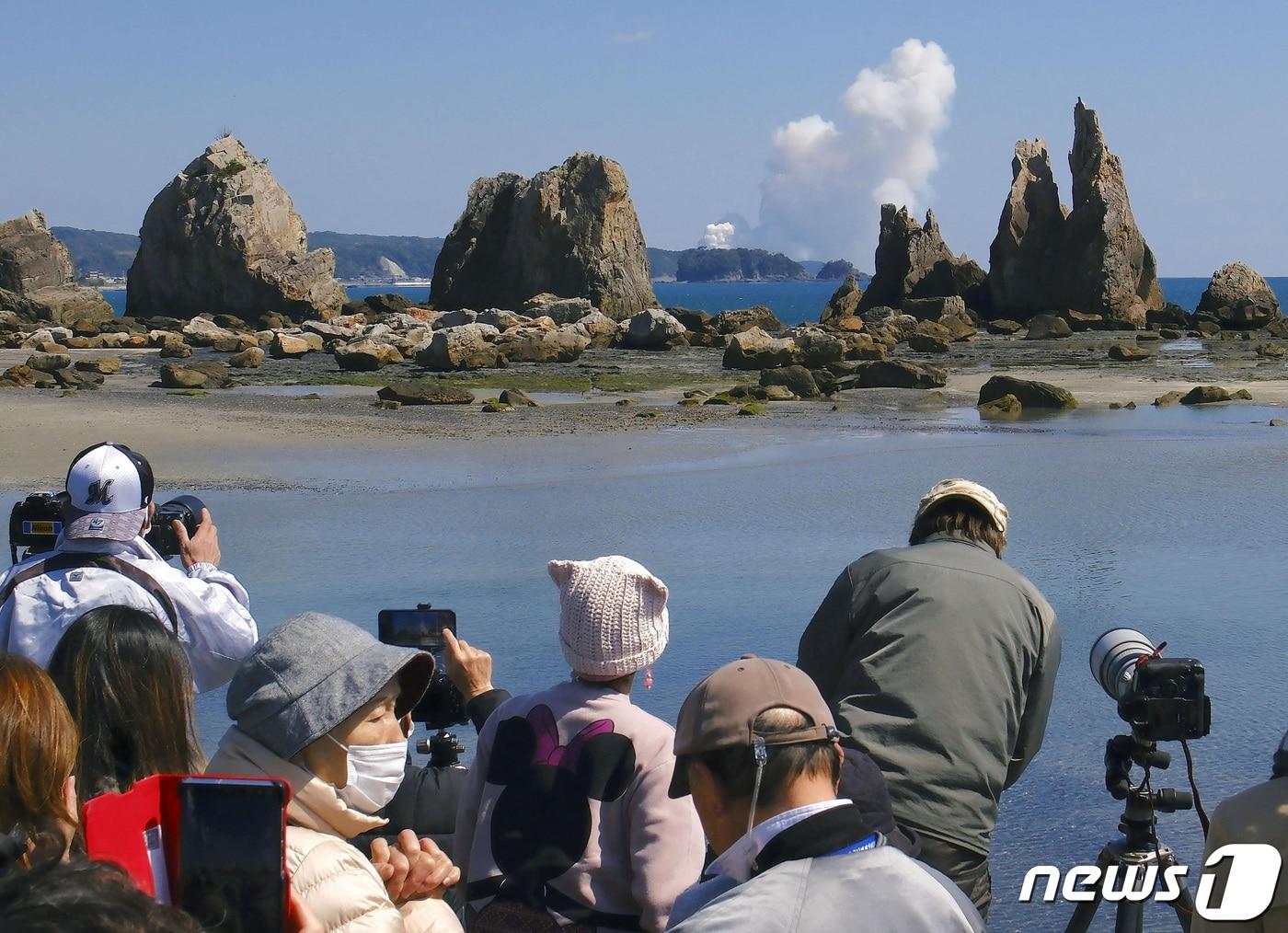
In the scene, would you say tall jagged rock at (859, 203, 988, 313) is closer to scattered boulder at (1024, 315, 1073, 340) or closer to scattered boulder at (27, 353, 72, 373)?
scattered boulder at (1024, 315, 1073, 340)

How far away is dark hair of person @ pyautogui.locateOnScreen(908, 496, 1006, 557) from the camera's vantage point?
3.84m

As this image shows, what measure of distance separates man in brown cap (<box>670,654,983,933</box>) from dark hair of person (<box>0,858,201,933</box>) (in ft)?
2.93

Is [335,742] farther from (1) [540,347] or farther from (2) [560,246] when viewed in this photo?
(2) [560,246]

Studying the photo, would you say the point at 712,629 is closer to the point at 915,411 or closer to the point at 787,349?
the point at 915,411

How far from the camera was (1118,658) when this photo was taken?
3779 mm

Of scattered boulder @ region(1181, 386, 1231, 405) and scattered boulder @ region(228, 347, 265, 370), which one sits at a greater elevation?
scattered boulder @ region(1181, 386, 1231, 405)

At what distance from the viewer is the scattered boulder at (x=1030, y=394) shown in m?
26.0

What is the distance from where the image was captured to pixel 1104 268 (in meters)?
66.9

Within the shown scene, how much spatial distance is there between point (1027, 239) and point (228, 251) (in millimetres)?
37734

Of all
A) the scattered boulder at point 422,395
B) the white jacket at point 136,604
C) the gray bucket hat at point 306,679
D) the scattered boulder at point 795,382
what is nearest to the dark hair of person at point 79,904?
the gray bucket hat at point 306,679

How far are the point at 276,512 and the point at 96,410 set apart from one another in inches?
489

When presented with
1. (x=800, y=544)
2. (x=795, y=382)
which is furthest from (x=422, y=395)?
(x=800, y=544)

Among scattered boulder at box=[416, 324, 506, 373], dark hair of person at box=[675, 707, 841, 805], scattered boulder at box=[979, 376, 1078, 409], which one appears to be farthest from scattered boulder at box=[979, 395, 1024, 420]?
dark hair of person at box=[675, 707, 841, 805]

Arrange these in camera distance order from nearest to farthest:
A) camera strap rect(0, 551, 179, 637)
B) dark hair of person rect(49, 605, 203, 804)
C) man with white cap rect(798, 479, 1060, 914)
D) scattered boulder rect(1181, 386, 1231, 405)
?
1. dark hair of person rect(49, 605, 203, 804)
2. man with white cap rect(798, 479, 1060, 914)
3. camera strap rect(0, 551, 179, 637)
4. scattered boulder rect(1181, 386, 1231, 405)
